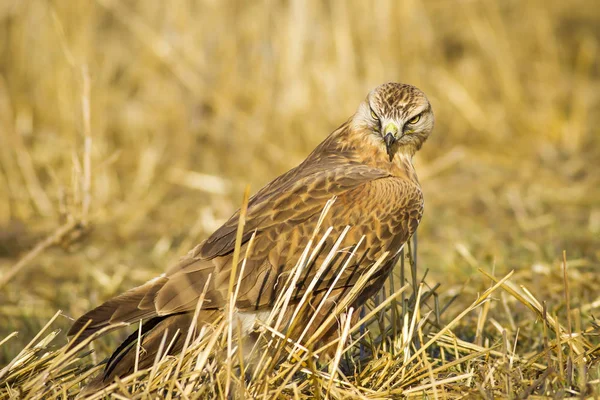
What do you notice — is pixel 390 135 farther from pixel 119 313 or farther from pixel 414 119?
pixel 119 313

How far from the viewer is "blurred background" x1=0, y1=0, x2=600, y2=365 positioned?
7.48m

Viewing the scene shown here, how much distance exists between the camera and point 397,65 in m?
8.80

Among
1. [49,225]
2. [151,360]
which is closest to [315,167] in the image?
[151,360]

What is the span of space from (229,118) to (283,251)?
5202 millimetres

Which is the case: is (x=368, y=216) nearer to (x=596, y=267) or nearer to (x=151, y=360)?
(x=151, y=360)

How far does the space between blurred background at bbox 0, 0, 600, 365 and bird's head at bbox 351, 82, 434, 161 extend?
250 cm

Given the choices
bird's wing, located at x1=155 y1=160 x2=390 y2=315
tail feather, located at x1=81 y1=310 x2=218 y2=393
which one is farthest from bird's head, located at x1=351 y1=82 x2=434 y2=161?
tail feather, located at x1=81 y1=310 x2=218 y2=393

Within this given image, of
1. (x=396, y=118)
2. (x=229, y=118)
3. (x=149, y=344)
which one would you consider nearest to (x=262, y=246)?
(x=149, y=344)

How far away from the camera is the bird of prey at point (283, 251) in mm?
3533

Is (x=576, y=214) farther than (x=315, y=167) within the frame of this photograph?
Yes

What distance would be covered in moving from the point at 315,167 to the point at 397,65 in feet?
15.9

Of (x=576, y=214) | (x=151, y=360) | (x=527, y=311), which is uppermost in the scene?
(x=576, y=214)

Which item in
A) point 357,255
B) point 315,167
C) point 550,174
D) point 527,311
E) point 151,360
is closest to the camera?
point 151,360

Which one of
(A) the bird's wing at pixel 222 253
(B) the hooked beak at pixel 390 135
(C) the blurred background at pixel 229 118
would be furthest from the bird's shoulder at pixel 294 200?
(C) the blurred background at pixel 229 118
